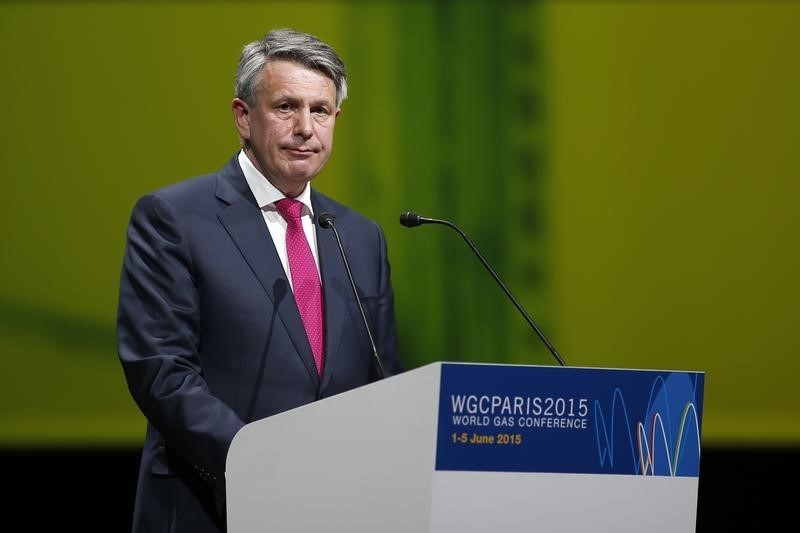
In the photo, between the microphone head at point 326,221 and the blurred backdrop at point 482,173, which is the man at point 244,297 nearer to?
the microphone head at point 326,221

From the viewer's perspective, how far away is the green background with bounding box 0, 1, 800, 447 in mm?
3846

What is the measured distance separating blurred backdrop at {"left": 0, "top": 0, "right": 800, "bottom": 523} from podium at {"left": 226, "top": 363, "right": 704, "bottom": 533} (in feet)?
7.28

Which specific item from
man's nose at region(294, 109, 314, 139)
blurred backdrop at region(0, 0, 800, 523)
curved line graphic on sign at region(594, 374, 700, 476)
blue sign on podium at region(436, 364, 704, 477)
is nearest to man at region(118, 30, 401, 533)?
man's nose at region(294, 109, 314, 139)

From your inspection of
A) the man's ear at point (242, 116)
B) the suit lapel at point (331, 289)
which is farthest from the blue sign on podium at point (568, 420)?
the man's ear at point (242, 116)

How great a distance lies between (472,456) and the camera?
1674 millimetres

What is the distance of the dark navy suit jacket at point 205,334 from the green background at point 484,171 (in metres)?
1.68

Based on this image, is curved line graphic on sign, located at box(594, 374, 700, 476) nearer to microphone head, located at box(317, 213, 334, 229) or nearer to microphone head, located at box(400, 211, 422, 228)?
microphone head, located at box(400, 211, 422, 228)

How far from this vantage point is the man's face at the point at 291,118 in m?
2.31

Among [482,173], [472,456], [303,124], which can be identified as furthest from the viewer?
[482,173]

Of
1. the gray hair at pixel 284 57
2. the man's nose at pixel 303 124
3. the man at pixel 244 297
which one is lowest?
the man at pixel 244 297

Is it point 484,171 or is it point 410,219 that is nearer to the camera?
point 410,219

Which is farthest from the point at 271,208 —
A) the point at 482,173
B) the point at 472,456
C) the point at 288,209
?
the point at 482,173

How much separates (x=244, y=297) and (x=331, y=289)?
0.22 metres

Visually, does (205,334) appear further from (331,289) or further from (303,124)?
(303,124)
